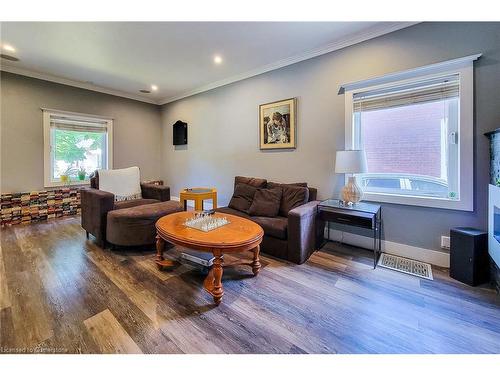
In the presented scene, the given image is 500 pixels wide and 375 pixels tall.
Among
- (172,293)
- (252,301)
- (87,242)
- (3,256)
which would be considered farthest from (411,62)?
(3,256)

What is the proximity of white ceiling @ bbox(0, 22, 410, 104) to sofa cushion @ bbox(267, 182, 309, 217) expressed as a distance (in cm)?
174

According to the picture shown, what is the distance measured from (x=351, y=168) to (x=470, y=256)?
3.96 feet

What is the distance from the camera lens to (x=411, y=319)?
1.52 metres

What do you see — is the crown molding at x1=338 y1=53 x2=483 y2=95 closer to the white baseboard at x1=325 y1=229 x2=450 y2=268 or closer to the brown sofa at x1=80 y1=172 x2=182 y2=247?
the white baseboard at x1=325 y1=229 x2=450 y2=268

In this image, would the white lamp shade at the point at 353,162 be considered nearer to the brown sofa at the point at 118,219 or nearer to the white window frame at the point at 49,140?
the brown sofa at the point at 118,219

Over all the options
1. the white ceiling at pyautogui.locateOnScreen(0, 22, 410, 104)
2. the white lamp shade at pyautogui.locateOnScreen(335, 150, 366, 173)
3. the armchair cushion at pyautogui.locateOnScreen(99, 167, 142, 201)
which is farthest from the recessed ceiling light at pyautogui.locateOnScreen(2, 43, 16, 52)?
the white lamp shade at pyautogui.locateOnScreen(335, 150, 366, 173)

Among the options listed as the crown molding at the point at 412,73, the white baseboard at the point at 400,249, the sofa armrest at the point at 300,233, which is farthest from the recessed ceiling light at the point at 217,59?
the white baseboard at the point at 400,249

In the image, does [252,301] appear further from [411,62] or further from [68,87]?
[68,87]

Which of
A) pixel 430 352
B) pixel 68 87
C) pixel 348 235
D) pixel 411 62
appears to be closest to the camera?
pixel 430 352

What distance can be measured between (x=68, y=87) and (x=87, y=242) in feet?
9.82

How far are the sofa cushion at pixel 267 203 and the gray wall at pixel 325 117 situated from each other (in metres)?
0.48

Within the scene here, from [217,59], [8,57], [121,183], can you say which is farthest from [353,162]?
[8,57]

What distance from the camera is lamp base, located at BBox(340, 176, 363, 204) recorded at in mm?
2529

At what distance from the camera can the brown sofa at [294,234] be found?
90.4 inches
